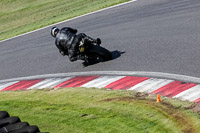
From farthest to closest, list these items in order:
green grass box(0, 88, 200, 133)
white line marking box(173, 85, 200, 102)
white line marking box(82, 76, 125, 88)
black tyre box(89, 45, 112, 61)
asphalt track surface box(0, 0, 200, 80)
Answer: black tyre box(89, 45, 112, 61), asphalt track surface box(0, 0, 200, 80), white line marking box(82, 76, 125, 88), white line marking box(173, 85, 200, 102), green grass box(0, 88, 200, 133)

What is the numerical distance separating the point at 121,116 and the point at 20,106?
10.3 feet

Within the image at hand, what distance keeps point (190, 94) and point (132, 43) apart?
5.21m

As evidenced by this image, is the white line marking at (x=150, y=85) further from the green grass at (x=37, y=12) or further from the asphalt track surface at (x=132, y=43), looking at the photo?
the green grass at (x=37, y=12)

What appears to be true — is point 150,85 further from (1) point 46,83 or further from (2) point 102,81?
(1) point 46,83

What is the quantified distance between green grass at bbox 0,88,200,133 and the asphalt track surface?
171 cm

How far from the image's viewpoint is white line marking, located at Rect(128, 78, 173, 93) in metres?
9.80

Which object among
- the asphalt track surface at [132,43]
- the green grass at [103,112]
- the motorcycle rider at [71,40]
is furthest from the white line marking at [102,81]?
the motorcycle rider at [71,40]

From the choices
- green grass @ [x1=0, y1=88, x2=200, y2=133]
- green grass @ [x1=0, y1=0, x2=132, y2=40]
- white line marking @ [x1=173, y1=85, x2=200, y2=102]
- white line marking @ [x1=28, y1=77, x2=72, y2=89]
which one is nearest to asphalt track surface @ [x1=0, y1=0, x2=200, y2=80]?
white line marking @ [x1=28, y1=77, x2=72, y2=89]

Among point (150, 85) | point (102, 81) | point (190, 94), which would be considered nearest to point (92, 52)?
point (102, 81)

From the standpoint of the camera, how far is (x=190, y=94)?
887 cm

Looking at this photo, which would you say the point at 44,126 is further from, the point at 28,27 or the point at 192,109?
the point at 28,27

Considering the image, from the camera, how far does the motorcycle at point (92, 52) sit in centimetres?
1258

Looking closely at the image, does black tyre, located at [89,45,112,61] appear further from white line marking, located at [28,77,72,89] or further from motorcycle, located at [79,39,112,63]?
white line marking, located at [28,77,72,89]

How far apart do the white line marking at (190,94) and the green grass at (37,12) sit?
1210cm
